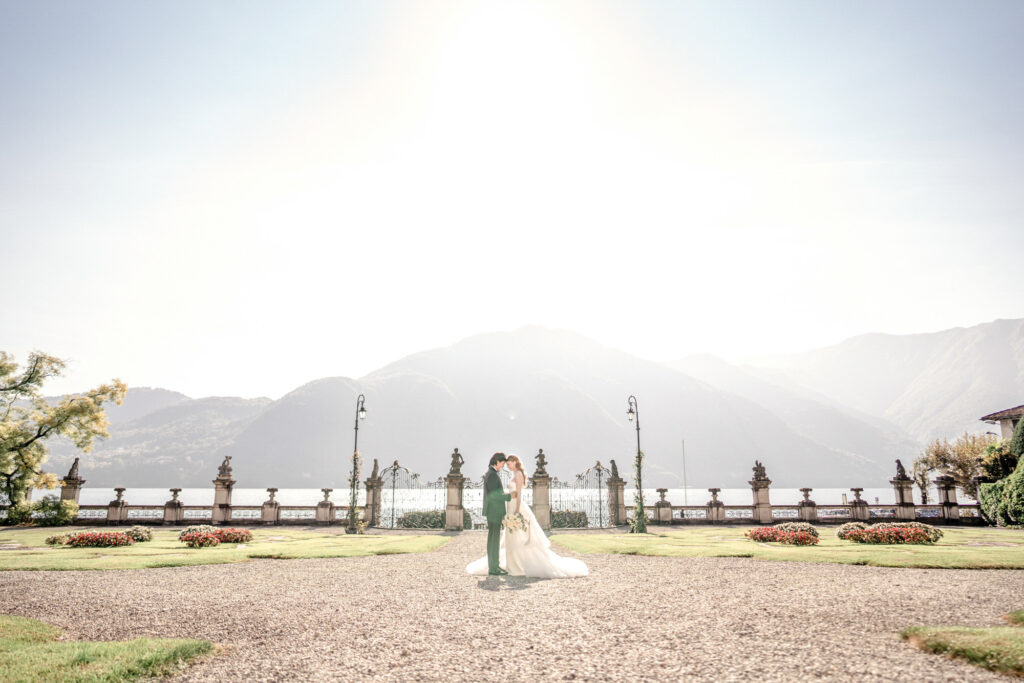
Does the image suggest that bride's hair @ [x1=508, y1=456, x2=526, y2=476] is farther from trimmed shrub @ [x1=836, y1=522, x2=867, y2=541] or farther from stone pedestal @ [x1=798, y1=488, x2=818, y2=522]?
stone pedestal @ [x1=798, y1=488, x2=818, y2=522]

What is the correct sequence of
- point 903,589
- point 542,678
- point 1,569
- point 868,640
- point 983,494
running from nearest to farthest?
1. point 542,678
2. point 868,640
3. point 903,589
4. point 1,569
5. point 983,494

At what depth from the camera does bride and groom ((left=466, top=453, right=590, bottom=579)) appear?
14102 millimetres

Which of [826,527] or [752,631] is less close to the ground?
[752,631]

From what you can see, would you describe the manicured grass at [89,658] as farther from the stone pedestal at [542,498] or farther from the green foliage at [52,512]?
the green foliage at [52,512]

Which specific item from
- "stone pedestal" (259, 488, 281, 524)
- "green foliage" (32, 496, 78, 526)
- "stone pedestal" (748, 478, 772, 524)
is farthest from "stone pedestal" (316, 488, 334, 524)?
"stone pedestal" (748, 478, 772, 524)

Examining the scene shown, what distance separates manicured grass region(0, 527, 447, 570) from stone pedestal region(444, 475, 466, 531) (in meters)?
5.84

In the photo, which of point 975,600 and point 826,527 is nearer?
point 975,600

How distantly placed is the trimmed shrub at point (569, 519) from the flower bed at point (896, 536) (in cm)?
1593

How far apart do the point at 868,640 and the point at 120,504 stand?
38626 mm

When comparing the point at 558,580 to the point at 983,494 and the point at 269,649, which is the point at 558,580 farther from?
the point at 983,494

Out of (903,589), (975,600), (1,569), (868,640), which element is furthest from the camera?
(1,569)

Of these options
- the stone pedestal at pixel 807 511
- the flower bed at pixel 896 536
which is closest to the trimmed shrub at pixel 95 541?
the flower bed at pixel 896 536

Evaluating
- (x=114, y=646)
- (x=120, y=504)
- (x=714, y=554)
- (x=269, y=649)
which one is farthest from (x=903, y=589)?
(x=120, y=504)

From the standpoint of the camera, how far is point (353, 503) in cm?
2955
